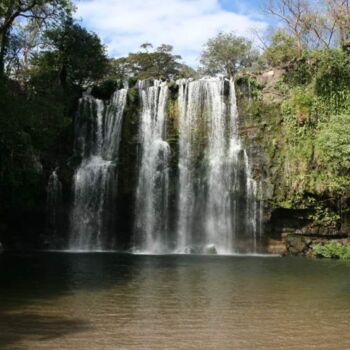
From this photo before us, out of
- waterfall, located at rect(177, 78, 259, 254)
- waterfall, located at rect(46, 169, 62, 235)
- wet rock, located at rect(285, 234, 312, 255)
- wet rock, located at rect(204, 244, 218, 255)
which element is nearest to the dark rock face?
wet rock, located at rect(285, 234, 312, 255)

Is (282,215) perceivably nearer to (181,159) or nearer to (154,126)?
(181,159)

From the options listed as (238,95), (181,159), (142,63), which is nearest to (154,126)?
(181,159)

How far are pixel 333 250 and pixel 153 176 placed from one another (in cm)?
1084

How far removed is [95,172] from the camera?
29531 millimetres

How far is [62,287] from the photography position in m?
12.8

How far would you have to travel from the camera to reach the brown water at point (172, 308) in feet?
25.9

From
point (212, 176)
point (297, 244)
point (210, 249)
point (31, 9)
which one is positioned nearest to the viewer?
point (31, 9)

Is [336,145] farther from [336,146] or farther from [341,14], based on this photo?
[341,14]

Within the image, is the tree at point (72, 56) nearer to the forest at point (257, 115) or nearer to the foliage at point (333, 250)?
the forest at point (257, 115)

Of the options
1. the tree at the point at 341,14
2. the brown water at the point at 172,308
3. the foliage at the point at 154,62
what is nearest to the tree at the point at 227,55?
the foliage at the point at 154,62

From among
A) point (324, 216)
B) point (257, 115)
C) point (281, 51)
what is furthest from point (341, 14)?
point (324, 216)

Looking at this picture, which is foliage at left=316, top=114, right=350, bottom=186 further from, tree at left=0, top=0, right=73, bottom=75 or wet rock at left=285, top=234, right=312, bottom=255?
tree at left=0, top=0, right=73, bottom=75

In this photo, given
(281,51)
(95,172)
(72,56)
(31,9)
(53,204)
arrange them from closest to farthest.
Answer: (31,9) → (53,204) → (95,172) → (281,51) → (72,56)

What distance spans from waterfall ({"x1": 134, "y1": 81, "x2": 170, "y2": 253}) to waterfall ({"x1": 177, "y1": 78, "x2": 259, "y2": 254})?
0.92 metres
